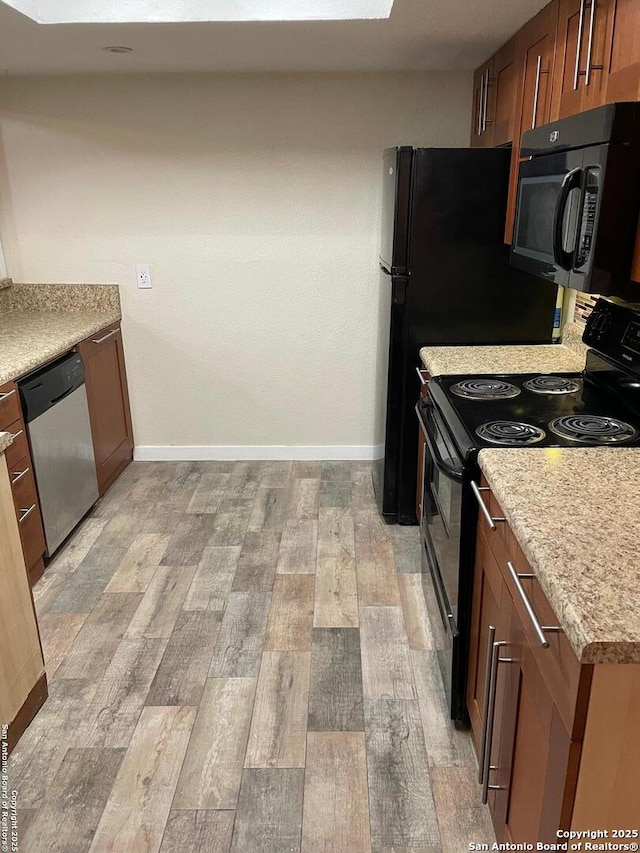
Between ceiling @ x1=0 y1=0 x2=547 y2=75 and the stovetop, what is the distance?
1.24m

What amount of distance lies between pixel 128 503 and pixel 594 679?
2.89 metres

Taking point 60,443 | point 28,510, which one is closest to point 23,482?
point 28,510

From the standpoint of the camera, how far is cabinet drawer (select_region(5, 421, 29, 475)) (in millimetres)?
2539

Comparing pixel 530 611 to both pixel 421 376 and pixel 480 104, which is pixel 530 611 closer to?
pixel 421 376

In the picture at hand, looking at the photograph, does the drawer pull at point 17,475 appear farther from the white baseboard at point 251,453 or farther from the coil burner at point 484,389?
the coil burner at point 484,389

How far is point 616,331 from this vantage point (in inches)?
83.1

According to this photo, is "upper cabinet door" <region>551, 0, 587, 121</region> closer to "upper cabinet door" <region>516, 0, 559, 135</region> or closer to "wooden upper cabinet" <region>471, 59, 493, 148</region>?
"upper cabinet door" <region>516, 0, 559, 135</region>

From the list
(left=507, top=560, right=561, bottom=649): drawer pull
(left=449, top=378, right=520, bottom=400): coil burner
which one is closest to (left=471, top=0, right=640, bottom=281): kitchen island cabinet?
(left=449, top=378, right=520, bottom=400): coil burner

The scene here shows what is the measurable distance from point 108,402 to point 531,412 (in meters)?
2.41

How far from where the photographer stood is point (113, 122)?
348 centimetres

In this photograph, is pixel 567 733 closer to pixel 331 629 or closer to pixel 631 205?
pixel 631 205

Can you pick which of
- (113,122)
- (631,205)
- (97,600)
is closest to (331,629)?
(97,600)

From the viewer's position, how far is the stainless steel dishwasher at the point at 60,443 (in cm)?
273

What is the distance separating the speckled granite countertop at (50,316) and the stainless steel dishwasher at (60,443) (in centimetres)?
9
